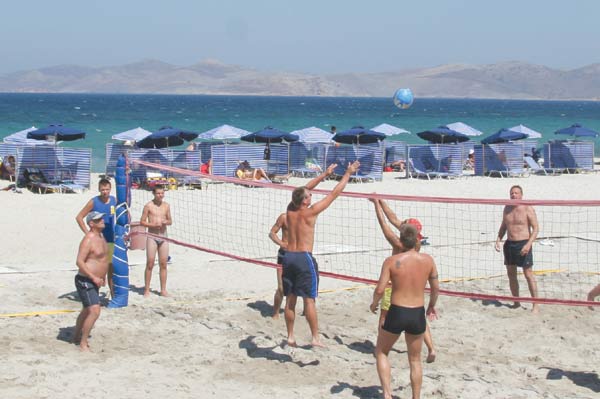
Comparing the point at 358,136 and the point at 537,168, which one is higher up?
the point at 358,136

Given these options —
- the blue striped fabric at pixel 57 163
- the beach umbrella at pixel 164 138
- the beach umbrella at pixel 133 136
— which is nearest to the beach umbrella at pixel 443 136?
the beach umbrella at pixel 164 138

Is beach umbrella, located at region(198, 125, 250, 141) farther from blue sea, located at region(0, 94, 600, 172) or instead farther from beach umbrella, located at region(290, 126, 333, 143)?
blue sea, located at region(0, 94, 600, 172)

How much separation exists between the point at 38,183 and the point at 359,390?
1366 centimetres

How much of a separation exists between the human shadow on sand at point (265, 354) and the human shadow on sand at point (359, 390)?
52cm

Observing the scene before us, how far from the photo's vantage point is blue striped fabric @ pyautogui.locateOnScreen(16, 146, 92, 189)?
1958cm

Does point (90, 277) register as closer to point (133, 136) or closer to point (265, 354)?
point (265, 354)

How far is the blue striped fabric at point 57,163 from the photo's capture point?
19.6m

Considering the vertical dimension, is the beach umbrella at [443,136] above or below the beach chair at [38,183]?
above

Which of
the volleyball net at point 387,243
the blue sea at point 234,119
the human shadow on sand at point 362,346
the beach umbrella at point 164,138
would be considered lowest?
the human shadow on sand at point 362,346

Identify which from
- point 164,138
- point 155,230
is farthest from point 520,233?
point 164,138

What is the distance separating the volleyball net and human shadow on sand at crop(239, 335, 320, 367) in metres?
1.16

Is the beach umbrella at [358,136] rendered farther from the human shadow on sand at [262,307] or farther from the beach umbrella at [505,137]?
the human shadow on sand at [262,307]

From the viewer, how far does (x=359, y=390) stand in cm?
695

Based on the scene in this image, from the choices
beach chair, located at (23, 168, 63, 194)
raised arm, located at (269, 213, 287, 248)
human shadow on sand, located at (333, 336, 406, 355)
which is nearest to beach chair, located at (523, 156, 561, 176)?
beach chair, located at (23, 168, 63, 194)
